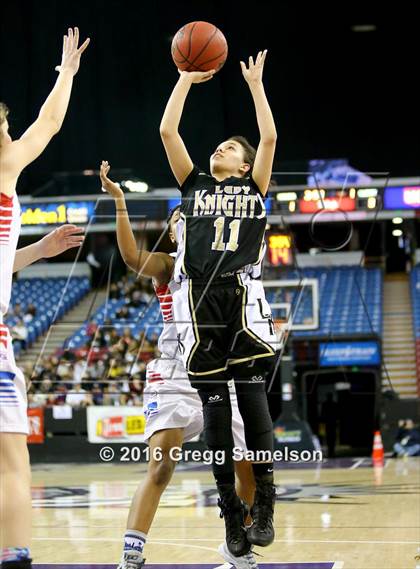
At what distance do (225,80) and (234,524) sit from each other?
9.55 m

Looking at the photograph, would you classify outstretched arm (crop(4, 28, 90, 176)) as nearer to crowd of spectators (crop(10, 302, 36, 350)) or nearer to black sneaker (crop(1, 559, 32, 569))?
black sneaker (crop(1, 559, 32, 569))

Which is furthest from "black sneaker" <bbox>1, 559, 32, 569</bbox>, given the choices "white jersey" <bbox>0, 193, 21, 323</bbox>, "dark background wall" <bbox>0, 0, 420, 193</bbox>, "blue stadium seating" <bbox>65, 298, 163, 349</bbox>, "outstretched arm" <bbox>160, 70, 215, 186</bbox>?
"blue stadium seating" <bbox>65, 298, 163, 349</bbox>

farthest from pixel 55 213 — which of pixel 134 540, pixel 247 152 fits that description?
pixel 134 540

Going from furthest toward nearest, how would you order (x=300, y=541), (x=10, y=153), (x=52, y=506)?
(x=52, y=506)
(x=300, y=541)
(x=10, y=153)

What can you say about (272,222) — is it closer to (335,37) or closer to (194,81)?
(335,37)

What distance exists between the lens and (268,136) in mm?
4629

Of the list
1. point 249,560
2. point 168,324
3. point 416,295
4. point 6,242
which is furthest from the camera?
point 416,295

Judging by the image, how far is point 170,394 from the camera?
491 cm

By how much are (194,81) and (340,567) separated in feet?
8.29

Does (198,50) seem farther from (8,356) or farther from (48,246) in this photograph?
(8,356)

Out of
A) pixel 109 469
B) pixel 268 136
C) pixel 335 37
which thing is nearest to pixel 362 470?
pixel 109 469

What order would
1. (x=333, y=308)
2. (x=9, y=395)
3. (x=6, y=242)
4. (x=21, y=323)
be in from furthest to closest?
(x=333, y=308) < (x=21, y=323) < (x=6, y=242) < (x=9, y=395)

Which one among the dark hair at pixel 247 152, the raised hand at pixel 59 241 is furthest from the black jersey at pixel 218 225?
the raised hand at pixel 59 241

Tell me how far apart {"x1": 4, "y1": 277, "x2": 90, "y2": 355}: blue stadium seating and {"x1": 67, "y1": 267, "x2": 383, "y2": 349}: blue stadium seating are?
107 cm
